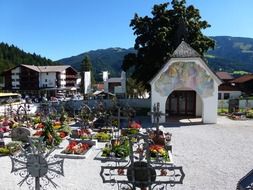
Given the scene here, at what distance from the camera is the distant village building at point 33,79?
274ft

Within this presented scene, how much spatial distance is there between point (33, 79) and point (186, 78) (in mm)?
65280

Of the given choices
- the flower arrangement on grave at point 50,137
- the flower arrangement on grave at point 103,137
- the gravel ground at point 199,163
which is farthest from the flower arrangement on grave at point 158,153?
the flower arrangement on grave at point 50,137

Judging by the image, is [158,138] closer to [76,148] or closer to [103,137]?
[103,137]

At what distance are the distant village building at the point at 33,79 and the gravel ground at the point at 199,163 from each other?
66.2m

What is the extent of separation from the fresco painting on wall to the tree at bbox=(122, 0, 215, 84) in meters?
7.76

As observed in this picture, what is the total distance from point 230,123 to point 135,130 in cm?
1099

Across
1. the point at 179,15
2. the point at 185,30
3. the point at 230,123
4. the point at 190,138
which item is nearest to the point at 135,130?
the point at 190,138

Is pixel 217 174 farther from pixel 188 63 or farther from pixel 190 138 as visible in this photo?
pixel 188 63

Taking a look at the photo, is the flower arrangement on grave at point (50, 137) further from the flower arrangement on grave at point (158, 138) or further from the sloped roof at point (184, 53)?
the sloped roof at point (184, 53)

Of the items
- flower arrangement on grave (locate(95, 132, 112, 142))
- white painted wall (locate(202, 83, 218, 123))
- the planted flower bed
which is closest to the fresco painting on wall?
white painted wall (locate(202, 83, 218, 123))

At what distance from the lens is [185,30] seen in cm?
3294

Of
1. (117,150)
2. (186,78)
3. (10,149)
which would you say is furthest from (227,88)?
(10,149)

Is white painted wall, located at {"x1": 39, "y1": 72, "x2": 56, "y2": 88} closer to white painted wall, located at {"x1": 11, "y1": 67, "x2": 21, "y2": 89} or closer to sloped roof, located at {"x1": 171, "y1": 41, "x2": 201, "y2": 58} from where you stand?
white painted wall, located at {"x1": 11, "y1": 67, "x2": 21, "y2": 89}

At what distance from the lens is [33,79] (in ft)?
276
